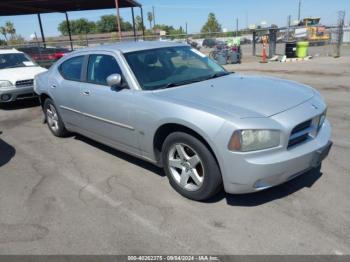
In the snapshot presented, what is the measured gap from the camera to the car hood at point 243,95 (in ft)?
11.0

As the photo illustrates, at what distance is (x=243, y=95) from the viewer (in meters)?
3.72

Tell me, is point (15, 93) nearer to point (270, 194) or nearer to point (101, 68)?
point (101, 68)

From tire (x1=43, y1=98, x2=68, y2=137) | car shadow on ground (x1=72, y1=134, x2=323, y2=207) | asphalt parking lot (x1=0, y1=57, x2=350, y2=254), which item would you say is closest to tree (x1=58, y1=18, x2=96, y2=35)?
tire (x1=43, y1=98, x2=68, y2=137)

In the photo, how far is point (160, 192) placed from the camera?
4.03 m

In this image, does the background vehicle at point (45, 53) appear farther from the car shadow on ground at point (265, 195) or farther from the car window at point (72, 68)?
the car shadow on ground at point (265, 195)

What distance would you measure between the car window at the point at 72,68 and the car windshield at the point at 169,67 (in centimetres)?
114

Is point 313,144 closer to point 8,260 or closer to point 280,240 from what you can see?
point 280,240

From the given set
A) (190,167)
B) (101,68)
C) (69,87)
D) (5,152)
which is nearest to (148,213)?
(190,167)

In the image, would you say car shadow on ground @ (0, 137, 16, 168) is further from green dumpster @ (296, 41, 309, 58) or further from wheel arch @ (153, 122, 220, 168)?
green dumpster @ (296, 41, 309, 58)

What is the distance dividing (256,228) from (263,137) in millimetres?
858

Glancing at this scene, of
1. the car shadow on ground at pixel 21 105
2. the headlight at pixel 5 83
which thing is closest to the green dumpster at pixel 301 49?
the car shadow on ground at pixel 21 105

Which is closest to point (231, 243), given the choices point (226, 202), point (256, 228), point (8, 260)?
point (256, 228)

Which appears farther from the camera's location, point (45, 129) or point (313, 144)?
point (45, 129)

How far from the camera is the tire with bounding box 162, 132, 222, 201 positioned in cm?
340
